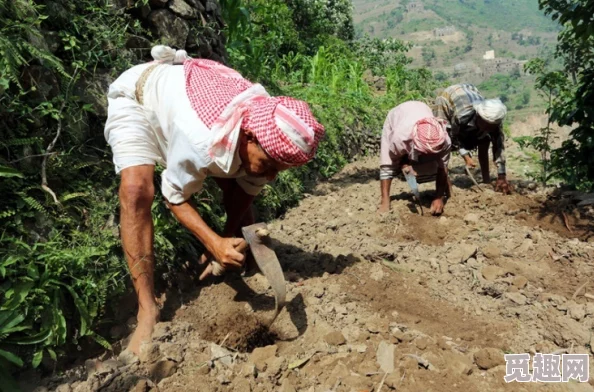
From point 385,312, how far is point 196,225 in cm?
107

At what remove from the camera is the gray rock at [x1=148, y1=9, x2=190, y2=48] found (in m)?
3.36

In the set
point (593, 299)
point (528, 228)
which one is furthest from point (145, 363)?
point (528, 228)

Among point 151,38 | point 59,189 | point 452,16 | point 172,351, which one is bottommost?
point 452,16

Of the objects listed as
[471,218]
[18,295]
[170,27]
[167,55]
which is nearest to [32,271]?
[18,295]

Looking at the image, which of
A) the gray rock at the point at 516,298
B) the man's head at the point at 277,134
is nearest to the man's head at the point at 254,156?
the man's head at the point at 277,134

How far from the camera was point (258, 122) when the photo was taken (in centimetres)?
194

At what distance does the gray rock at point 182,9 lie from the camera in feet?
11.3

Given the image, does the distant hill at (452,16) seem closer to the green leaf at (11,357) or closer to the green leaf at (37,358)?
the green leaf at (37,358)

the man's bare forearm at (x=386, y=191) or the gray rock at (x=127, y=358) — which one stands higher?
the gray rock at (x=127, y=358)

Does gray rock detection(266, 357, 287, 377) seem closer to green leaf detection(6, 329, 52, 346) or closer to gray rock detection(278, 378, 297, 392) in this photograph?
gray rock detection(278, 378, 297, 392)

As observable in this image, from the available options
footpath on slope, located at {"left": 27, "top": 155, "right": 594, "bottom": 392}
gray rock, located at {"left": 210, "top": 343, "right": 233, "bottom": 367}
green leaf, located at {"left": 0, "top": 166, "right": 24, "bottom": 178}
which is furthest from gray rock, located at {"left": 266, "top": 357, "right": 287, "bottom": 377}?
green leaf, located at {"left": 0, "top": 166, "right": 24, "bottom": 178}

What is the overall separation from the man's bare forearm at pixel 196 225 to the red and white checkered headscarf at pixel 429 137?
214 cm

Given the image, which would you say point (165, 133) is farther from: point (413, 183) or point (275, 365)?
point (413, 183)

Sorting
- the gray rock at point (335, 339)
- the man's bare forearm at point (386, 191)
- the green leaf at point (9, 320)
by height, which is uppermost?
the green leaf at point (9, 320)
